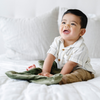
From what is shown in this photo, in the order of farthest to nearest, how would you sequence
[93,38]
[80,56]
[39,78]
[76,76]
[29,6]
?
[29,6] → [93,38] → [80,56] → [76,76] → [39,78]

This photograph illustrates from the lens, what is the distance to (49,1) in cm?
207

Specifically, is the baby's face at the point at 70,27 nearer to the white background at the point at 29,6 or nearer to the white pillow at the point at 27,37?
the white pillow at the point at 27,37

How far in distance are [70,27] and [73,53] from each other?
0.19m

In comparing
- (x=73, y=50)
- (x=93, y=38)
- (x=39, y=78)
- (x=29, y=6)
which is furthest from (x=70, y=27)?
(x=29, y=6)

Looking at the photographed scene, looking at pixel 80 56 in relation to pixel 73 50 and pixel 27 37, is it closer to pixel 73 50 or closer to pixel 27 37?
pixel 73 50

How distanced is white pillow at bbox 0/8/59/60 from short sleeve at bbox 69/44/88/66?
1.99 ft

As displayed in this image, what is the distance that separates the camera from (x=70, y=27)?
1067mm

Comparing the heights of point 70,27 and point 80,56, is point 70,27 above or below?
above

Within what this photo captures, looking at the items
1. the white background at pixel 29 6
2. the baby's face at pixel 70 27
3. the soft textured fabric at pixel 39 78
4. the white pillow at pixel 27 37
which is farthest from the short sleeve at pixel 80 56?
the white background at pixel 29 6

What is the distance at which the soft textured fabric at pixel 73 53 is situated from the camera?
1.04 meters

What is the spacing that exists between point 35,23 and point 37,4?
1.68 feet

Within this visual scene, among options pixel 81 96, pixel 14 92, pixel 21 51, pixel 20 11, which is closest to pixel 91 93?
pixel 81 96

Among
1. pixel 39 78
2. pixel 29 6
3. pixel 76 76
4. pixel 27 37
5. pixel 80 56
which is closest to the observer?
pixel 39 78

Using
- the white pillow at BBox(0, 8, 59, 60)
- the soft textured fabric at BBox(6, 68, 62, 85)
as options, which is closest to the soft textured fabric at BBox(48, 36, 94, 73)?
the soft textured fabric at BBox(6, 68, 62, 85)
